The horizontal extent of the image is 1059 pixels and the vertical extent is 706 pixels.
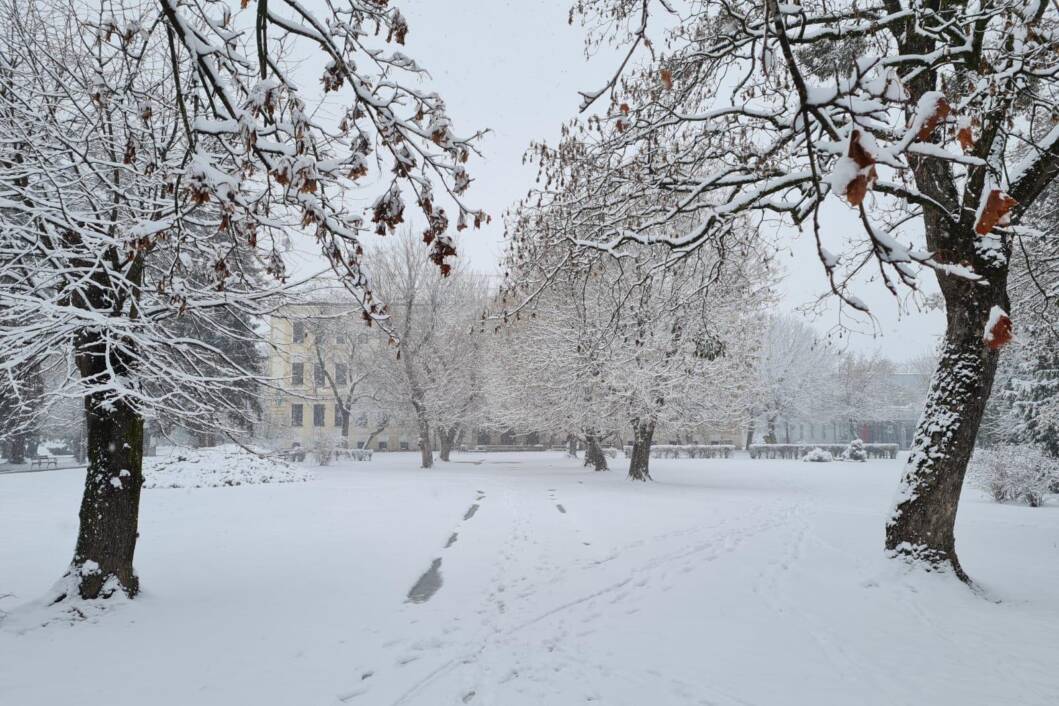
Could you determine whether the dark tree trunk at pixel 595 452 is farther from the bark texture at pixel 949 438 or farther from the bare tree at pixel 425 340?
the bark texture at pixel 949 438

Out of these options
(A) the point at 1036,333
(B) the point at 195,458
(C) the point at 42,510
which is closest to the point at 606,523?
(A) the point at 1036,333

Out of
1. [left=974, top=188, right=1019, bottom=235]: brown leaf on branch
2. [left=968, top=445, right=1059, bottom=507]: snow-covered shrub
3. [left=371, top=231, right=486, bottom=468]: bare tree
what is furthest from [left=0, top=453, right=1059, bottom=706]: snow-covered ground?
[left=371, top=231, right=486, bottom=468]: bare tree

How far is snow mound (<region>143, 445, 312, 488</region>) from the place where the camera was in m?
18.0

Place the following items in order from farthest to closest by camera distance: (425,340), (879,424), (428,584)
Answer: (879,424) < (425,340) < (428,584)

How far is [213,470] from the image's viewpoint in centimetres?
1920

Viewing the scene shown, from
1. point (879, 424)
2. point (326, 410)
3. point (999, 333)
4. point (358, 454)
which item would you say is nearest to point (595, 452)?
point (358, 454)

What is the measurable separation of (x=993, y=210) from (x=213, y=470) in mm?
21293

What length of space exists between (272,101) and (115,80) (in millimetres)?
5541

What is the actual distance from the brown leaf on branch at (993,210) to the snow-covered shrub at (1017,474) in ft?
59.3

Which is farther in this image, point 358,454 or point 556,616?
point 358,454

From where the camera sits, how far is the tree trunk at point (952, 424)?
6.81 meters

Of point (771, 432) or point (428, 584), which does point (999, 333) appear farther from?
point (771, 432)

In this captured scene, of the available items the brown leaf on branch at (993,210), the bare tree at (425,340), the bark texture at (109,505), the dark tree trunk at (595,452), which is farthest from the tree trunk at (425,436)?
the brown leaf on branch at (993,210)

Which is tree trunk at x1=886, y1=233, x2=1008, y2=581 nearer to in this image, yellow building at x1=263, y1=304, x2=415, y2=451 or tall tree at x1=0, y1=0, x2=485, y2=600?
tall tree at x1=0, y1=0, x2=485, y2=600
